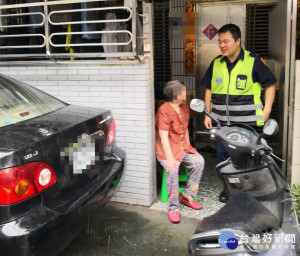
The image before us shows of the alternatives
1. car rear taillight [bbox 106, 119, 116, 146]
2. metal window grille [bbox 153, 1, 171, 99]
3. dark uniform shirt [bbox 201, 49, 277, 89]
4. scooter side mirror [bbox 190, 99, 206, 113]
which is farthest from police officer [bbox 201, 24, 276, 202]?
metal window grille [bbox 153, 1, 171, 99]

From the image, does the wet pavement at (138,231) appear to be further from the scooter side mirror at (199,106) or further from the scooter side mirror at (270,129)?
the scooter side mirror at (270,129)

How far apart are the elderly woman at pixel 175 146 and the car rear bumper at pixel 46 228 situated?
106 centimetres

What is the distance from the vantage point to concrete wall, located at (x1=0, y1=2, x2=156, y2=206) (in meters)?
3.88

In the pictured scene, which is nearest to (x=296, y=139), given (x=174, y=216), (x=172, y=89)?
(x=172, y=89)

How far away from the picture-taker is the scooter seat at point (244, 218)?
2.03 m

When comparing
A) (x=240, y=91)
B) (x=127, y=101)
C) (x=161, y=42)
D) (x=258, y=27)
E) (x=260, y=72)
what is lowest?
(x=127, y=101)

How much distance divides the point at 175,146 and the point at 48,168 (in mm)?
1711

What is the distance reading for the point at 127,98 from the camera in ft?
13.0

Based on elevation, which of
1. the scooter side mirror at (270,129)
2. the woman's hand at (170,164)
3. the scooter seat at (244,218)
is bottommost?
the woman's hand at (170,164)

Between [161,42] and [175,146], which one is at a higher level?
[161,42]

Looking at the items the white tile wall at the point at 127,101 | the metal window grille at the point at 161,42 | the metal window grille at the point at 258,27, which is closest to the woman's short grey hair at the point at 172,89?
the white tile wall at the point at 127,101

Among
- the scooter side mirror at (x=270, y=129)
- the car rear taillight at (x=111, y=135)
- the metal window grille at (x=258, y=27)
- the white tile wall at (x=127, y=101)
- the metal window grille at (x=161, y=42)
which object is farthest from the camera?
the metal window grille at (x=161, y=42)

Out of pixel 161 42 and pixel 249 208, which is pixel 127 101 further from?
pixel 161 42

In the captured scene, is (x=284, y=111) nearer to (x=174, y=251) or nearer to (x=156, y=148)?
(x=156, y=148)
